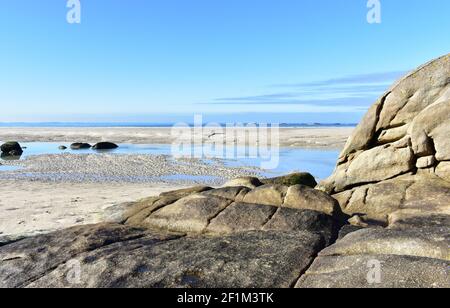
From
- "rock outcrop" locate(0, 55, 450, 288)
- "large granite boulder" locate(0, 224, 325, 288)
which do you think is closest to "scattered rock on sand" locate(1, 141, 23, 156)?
"rock outcrop" locate(0, 55, 450, 288)

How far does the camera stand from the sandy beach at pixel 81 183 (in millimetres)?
17078

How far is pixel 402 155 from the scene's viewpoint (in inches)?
569

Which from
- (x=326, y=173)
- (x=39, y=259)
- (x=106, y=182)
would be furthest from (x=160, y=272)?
(x=326, y=173)

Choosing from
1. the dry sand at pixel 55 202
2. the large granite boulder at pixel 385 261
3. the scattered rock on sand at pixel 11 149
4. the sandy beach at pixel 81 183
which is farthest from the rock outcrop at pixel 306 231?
the scattered rock on sand at pixel 11 149

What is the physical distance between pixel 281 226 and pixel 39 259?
6088 millimetres

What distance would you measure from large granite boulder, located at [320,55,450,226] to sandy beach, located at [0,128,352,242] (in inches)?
393

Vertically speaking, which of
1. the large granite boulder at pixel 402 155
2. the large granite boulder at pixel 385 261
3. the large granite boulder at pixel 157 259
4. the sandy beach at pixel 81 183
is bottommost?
the sandy beach at pixel 81 183

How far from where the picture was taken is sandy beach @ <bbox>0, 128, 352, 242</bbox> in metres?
17.1

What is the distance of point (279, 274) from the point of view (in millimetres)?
7828

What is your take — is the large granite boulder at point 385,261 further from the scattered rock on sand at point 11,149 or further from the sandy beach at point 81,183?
the scattered rock on sand at point 11,149

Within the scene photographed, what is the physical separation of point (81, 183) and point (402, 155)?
21.8m

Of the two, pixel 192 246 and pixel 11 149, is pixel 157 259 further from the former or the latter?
pixel 11 149

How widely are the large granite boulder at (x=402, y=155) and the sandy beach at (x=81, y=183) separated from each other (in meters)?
9.99
